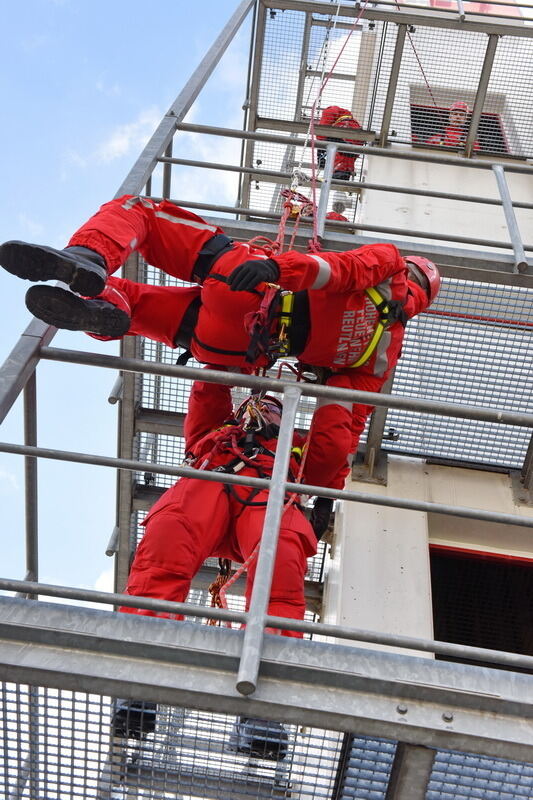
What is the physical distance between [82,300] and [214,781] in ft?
6.12

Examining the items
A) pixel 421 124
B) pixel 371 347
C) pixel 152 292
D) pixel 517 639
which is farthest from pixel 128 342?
pixel 421 124

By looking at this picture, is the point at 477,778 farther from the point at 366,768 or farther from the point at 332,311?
the point at 332,311

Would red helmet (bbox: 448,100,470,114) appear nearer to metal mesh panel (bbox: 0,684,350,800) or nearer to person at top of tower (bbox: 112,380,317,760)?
person at top of tower (bbox: 112,380,317,760)

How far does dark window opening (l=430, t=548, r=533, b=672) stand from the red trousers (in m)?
3.97

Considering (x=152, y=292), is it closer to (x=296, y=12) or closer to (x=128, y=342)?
(x=128, y=342)

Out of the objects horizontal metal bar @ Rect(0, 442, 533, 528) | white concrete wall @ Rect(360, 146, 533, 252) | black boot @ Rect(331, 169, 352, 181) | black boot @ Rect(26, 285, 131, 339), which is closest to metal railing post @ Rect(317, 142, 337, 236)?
black boot @ Rect(26, 285, 131, 339)

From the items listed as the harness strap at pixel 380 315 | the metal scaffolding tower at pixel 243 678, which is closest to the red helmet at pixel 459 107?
the metal scaffolding tower at pixel 243 678

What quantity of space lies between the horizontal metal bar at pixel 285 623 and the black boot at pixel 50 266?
1226mm

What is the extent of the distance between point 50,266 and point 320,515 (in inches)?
81.1

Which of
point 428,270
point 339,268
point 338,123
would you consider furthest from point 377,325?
point 338,123

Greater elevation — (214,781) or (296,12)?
(296,12)

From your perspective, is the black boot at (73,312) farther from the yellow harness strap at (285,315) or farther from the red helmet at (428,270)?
the red helmet at (428,270)

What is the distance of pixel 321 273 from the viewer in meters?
3.99

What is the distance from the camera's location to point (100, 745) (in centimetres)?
285
